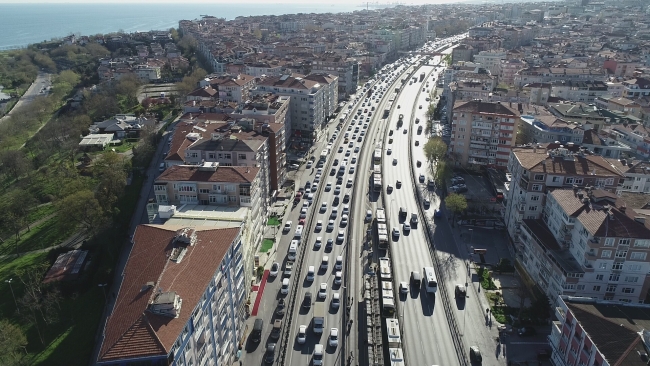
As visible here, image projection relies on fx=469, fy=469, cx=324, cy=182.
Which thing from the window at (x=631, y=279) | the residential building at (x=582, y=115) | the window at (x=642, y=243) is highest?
the residential building at (x=582, y=115)

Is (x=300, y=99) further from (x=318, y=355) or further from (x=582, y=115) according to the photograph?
(x=318, y=355)

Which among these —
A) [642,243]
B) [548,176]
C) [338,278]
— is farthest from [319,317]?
[548,176]

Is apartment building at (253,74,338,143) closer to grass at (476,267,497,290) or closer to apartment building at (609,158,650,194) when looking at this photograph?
grass at (476,267,497,290)

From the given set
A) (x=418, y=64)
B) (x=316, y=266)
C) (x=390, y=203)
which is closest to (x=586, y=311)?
(x=316, y=266)

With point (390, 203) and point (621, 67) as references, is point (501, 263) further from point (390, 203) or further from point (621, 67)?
point (621, 67)

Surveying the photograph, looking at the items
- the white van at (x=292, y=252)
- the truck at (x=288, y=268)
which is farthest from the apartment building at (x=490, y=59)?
the truck at (x=288, y=268)

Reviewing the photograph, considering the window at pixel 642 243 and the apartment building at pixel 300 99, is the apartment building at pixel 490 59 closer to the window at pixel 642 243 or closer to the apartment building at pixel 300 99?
the apartment building at pixel 300 99
